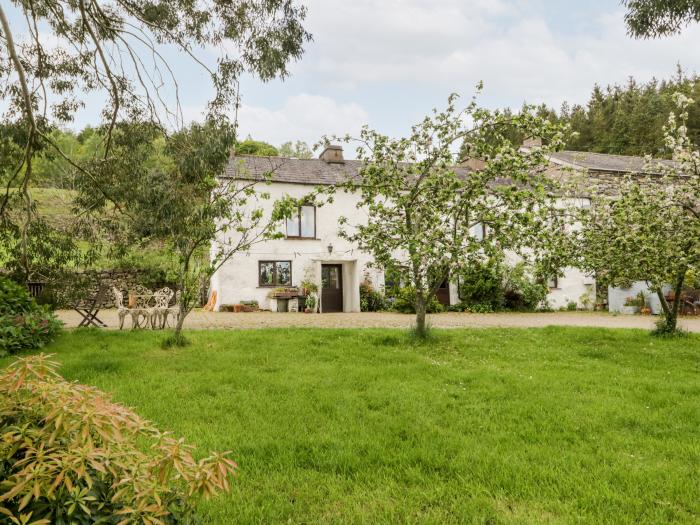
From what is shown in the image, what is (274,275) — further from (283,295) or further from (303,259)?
(303,259)

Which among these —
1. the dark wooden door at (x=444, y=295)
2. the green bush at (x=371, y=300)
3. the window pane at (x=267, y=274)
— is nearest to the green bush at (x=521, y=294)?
the dark wooden door at (x=444, y=295)

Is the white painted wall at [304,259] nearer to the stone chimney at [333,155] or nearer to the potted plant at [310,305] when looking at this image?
the potted plant at [310,305]

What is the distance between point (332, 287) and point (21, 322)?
1523cm

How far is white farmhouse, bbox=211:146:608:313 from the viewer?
21578mm

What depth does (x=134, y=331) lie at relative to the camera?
38.4 ft

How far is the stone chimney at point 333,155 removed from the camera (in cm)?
2541

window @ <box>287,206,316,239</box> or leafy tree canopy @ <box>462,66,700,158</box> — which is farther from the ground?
leafy tree canopy @ <box>462,66,700,158</box>

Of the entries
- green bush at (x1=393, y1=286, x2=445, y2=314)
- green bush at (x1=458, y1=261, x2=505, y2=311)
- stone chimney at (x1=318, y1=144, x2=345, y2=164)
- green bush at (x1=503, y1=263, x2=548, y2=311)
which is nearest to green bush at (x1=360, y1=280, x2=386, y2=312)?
green bush at (x1=393, y1=286, x2=445, y2=314)

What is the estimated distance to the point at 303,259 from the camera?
2255 cm

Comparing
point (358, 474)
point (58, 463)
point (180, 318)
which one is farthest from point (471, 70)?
point (58, 463)

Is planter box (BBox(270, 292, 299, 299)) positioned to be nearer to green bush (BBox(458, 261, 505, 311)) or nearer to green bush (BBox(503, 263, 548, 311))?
green bush (BBox(458, 261, 505, 311))

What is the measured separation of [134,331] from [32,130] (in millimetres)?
6007

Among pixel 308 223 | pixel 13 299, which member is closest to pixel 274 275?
pixel 308 223

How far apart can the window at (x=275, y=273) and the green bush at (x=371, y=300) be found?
11.3 ft
